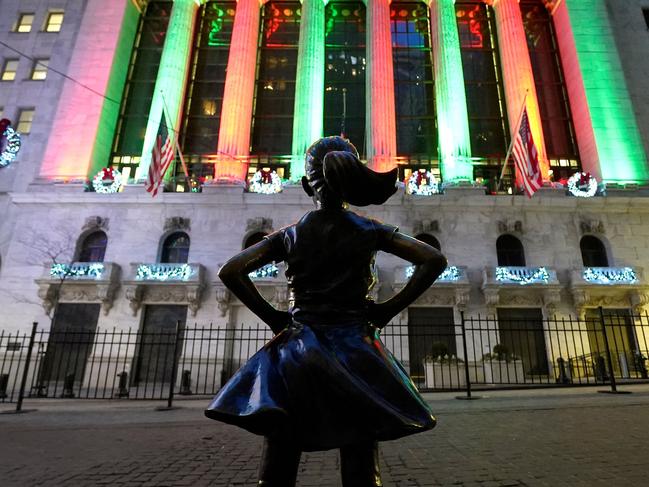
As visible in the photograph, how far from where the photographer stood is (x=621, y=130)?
24.3 metres

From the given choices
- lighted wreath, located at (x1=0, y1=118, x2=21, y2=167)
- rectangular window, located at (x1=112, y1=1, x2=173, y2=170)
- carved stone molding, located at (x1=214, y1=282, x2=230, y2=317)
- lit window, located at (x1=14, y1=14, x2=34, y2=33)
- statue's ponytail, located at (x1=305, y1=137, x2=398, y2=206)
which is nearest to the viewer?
statue's ponytail, located at (x1=305, y1=137, x2=398, y2=206)

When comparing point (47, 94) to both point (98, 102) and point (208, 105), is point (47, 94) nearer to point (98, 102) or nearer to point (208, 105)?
point (98, 102)

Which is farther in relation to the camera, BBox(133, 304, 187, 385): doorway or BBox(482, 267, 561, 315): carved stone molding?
BBox(133, 304, 187, 385): doorway

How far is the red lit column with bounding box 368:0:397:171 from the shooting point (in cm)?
2431

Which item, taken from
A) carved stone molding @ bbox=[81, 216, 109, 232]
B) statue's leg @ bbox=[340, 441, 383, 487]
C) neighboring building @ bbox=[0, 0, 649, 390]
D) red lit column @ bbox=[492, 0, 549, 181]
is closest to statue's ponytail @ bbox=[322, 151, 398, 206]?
statue's leg @ bbox=[340, 441, 383, 487]

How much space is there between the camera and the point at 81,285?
69.2 feet

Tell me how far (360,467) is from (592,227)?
82.0 ft

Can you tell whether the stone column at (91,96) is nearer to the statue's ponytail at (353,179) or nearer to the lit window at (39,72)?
the lit window at (39,72)

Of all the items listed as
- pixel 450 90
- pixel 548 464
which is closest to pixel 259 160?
pixel 450 90

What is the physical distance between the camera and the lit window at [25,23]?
28547mm

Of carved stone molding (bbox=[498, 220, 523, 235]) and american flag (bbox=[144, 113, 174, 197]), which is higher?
american flag (bbox=[144, 113, 174, 197])

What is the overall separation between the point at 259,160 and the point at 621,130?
72.9 ft

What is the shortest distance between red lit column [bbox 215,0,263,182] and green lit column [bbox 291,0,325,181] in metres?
3.04

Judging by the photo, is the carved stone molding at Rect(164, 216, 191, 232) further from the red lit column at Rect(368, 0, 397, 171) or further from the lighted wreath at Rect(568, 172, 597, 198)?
the lighted wreath at Rect(568, 172, 597, 198)
